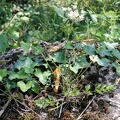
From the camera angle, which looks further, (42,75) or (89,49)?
(89,49)

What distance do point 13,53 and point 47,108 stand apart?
1.97 feet

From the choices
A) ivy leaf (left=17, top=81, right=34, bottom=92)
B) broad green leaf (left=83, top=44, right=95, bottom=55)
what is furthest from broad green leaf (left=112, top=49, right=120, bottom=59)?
ivy leaf (left=17, top=81, right=34, bottom=92)

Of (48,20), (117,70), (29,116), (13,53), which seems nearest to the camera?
(29,116)

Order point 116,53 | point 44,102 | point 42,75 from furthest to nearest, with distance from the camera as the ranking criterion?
point 116,53, point 42,75, point 44,102

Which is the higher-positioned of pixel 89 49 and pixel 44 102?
pixel 89 49

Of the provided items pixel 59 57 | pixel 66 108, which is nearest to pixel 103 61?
pixel 59 57

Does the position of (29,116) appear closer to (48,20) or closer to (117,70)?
(117,70)

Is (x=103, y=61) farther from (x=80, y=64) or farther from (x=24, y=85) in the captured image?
(x=24, y=85)

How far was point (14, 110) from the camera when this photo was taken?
1.66 meters

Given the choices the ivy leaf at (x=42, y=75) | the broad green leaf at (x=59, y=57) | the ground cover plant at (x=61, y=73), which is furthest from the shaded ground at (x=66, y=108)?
the broad green leaf at (x=59, y=57)

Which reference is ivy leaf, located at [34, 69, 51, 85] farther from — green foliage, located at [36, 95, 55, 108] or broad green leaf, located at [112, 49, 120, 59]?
broad green leaf, located at [112, 49, 120, 59]

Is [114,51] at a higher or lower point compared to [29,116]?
higher

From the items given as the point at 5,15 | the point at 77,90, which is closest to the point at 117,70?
the point at 77,90

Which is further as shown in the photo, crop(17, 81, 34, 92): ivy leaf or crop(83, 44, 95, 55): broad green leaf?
crop(83, 44, 95, 55): broad green leaf
